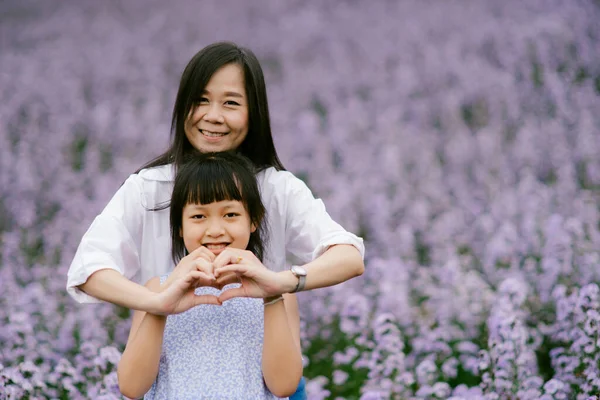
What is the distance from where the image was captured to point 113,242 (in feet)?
7.82

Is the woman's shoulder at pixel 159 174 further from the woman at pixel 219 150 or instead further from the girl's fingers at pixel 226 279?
the girl's fingers at pixel 226 279

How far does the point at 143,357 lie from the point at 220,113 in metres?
0.78

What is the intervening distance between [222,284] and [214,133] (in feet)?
1.94

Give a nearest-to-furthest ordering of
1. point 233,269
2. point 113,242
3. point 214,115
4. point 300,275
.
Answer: point 233,269 → point 300,275 → point 113,242 → point 214,115

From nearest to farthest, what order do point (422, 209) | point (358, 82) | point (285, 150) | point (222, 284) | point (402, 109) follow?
1. point (222, 284)
2. point (422, 209)
3. point (285, 150)
4. point (402, 109)
5. point (358, 82)

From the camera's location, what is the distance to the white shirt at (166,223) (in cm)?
244

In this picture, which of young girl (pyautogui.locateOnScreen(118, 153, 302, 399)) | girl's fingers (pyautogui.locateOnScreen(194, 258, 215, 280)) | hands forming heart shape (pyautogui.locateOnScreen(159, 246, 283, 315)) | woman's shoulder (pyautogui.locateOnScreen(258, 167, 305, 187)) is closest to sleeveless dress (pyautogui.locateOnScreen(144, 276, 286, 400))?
young girl (pyautogui.locateOnScreen(118, 153, 302, 399))

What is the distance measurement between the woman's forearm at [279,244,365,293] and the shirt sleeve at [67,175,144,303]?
1.60 feet

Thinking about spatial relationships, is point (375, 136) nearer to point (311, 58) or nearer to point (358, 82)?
point (358, 82)

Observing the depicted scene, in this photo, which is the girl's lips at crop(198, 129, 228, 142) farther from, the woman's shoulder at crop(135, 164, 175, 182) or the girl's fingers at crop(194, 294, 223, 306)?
the girl's fingers at crop(194, 294, 223, 306)

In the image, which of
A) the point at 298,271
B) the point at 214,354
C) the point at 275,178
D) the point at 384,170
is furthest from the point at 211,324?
the point at 384,170

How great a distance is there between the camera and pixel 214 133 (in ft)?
8.54

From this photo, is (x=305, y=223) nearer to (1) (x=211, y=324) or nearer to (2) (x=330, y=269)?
(2) (x=330, y=269)

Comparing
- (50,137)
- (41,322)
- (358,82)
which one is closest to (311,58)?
(358,82)
